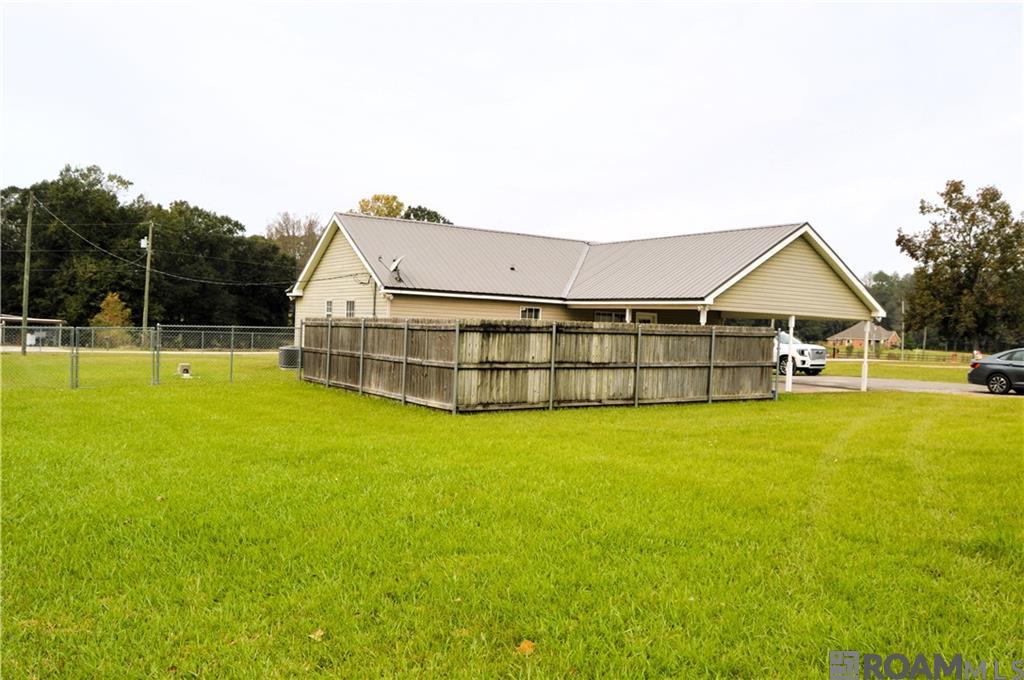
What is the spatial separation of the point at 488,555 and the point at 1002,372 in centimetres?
2290

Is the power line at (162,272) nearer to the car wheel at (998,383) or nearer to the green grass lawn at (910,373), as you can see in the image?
the green grass lawn at (910,373)

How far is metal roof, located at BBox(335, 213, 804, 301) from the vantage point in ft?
68.8

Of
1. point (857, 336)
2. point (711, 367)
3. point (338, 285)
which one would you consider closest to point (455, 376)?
point (711, 367)

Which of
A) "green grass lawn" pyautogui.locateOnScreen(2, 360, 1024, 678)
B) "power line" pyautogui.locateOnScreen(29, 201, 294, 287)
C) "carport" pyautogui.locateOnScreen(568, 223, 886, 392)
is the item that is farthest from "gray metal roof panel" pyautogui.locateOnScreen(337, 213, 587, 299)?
"power line" pyautogui.locateOnScreen(29, 201, 294, 287)

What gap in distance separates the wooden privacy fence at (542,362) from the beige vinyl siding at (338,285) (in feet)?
16.2

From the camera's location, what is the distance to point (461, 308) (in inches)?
896

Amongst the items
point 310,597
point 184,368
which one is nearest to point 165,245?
point 184,368

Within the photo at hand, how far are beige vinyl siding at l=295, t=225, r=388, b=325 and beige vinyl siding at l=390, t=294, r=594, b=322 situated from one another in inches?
30.2

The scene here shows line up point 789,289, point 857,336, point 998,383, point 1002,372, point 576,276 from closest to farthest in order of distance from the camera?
1. point 789,289
2. point 1002,372
3. point 998,383
4. point 576,276
5. point 857,336

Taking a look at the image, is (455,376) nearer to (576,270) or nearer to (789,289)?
(789,289)

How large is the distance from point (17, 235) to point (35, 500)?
67903 millimetres

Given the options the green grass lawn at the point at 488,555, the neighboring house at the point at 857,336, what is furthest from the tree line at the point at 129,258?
the neighboring house at the point at 857,336

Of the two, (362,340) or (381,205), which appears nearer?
(362,340)

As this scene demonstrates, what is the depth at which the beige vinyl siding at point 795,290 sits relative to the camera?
783 inches
